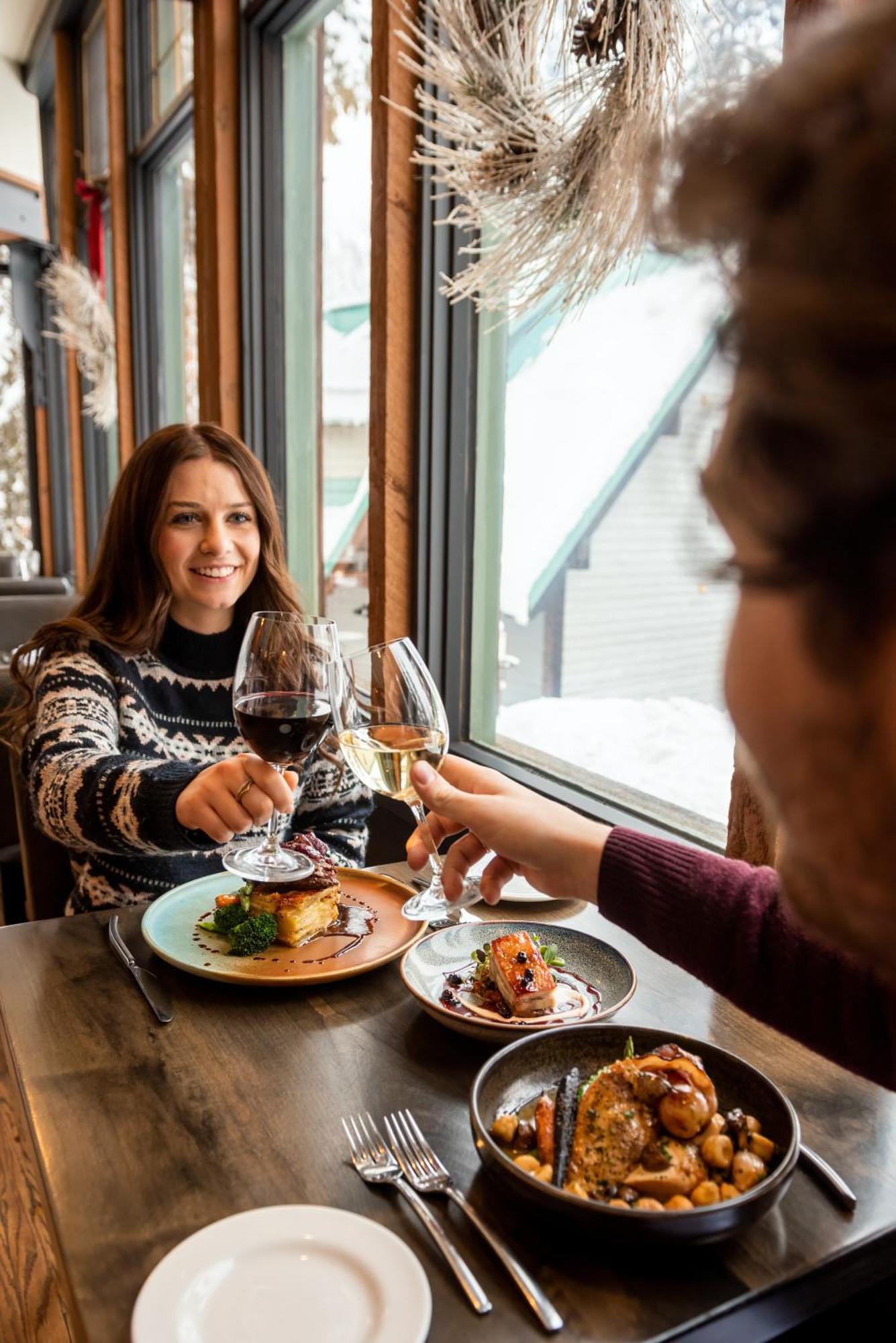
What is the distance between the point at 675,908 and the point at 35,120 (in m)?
7.13

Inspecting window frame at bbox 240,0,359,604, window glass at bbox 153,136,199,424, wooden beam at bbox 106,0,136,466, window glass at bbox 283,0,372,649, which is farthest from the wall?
window glass at bbox 283,0,372,649

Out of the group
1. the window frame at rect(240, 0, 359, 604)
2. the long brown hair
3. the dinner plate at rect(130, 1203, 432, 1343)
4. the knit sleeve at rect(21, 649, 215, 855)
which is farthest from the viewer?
the window frame at rect(240, 0, 359, 604)

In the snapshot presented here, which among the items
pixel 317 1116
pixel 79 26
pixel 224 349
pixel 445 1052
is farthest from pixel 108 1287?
pixel 79 26

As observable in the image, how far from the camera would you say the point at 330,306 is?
10.2ft

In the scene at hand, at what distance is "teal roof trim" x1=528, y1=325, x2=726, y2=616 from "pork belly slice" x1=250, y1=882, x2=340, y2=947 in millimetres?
1070

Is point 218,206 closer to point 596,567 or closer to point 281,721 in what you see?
point 596,567

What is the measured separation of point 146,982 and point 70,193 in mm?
6306

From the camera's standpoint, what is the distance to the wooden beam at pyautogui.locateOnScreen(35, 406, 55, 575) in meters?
6.99

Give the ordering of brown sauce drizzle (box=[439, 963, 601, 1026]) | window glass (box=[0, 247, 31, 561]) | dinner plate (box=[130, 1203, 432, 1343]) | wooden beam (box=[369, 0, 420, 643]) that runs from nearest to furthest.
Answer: dinner plate (box=[130, 1203, 432, 1343]), brown sauce drizzle (box=[439, 963, 601, 1026]), wooden beam (box=[369, 0, 420, 643]), window glass (box=[0, 247, 31, 561])

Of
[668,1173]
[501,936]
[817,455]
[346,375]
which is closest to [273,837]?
[501,936]

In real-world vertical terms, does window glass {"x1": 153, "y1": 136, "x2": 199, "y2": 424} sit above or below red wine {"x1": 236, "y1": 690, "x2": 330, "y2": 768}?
above

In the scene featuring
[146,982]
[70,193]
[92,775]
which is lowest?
[146,982]

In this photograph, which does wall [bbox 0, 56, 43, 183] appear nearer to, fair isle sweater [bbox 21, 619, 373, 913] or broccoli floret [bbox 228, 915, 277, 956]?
fair isle sweater [bbox 21, 619, 373, 913]

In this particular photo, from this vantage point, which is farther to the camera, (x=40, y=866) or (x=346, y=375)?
(x=346, y=375)
